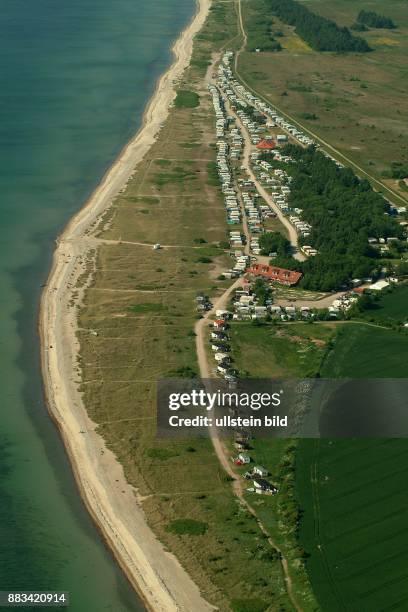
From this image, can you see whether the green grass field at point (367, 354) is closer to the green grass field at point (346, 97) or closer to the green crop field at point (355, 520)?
the green crop field at point (355, 520)

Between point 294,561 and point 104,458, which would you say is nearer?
point 294,561

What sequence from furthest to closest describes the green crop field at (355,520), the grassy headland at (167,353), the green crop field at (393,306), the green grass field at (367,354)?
1. the green crop field at (393,306)
2. the green grass field at (367,354)
3. the grassy headland at (167,353)
4. the green crop field at (355,520)

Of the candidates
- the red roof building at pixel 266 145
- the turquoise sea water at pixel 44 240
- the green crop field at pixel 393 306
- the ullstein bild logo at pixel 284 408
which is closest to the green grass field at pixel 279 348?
the ullstein bild logo at pixel 284 408

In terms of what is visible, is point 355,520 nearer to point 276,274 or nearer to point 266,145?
point 276,274

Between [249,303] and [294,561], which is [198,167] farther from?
[294,561]

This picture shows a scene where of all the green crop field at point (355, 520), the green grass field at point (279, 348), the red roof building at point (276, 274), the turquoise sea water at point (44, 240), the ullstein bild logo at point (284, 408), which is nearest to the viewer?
the green crop field at point (355, 520)

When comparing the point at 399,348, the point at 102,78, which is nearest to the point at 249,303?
the point at 399,348

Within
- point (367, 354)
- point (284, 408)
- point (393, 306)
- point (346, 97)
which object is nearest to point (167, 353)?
point (284, 408)
